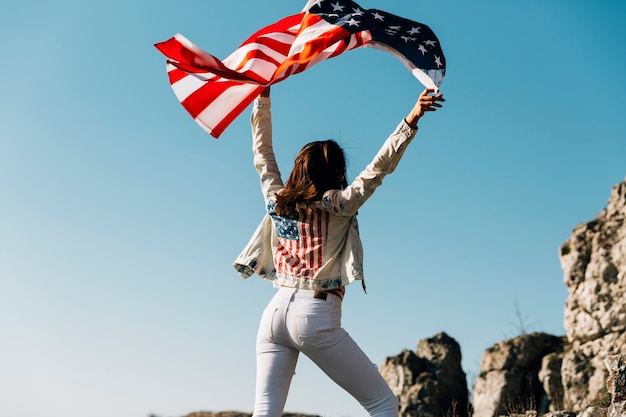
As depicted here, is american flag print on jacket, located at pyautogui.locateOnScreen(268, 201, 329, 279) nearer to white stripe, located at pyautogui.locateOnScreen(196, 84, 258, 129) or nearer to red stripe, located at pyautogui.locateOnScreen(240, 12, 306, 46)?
white stripe, located at pyautogui.locateOnScreen(196, 84, 258, 129)

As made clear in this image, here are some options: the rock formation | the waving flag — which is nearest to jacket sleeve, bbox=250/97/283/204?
the waving flag

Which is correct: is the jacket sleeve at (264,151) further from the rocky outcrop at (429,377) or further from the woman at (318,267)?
the rocky outcrop at (429,377)

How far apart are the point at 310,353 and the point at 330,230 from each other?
2.46 ft

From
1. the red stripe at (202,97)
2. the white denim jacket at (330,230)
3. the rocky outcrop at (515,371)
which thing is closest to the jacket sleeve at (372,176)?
the white denim jacket at (330,230)

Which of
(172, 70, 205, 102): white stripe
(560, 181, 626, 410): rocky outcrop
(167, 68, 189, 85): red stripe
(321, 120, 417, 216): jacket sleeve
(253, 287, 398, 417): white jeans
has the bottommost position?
(253, 287, 398, 417): white jeans

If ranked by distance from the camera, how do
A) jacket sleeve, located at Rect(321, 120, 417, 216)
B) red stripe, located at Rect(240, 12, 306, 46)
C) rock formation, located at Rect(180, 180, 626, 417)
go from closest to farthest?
jacket sleeve, located at Rect(321, 120, 417, 216), red stripe, located at Rect(240, 12, 306, 46), rock formation, located at Rect(180, 180, 626, 417)

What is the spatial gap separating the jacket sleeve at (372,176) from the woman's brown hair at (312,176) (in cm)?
12

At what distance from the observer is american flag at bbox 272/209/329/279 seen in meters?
4.61

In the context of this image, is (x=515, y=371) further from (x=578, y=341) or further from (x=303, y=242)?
(x=303, y=242)

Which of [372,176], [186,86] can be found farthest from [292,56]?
[372,176]

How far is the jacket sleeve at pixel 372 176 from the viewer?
177 inches

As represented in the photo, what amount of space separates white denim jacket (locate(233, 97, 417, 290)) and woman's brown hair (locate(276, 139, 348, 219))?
0.08 metres

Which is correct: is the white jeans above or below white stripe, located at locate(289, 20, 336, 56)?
below

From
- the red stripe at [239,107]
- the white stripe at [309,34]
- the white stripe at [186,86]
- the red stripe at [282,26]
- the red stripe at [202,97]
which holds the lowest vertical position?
the red stripe at [239,107]
